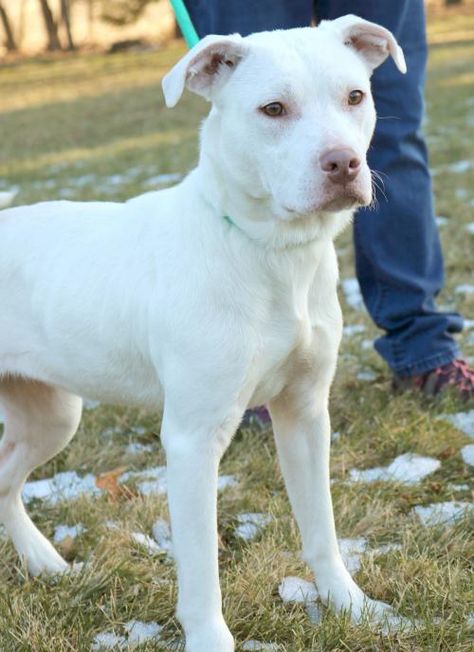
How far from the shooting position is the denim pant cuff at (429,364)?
3.62m

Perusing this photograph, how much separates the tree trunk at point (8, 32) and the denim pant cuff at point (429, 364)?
83.6 feet

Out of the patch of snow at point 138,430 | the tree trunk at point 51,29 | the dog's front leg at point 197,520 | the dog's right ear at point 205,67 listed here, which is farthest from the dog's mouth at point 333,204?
the tree trunk at point 51,29

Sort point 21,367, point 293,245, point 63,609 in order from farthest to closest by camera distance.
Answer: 1. point 21,367
2. point 63,609
3. point 293,245

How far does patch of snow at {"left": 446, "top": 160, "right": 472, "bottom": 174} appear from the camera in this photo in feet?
24.1

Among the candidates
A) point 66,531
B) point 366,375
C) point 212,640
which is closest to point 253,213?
point 212,640

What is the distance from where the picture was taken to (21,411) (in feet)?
9.25

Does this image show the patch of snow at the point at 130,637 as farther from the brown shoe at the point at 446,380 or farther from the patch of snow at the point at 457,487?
the brown shoe at the point at 446,380

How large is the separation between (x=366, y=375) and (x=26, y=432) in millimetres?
A: 1609

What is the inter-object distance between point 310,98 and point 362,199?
24 cm

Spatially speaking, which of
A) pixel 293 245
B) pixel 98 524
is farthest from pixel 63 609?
pixel 293 245

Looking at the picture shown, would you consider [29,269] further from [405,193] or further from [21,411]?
[405,193]

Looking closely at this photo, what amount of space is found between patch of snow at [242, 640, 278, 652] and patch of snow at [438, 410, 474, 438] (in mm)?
1342

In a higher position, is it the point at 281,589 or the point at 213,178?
the point at 213,178

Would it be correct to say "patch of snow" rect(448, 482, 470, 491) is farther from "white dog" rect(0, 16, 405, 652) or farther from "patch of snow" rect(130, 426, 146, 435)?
"patch of snow" rect(130, 426, 146, 435)
